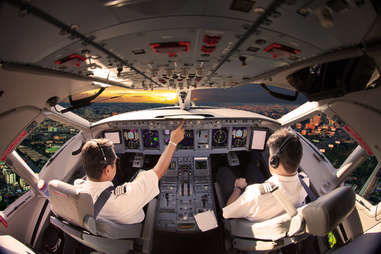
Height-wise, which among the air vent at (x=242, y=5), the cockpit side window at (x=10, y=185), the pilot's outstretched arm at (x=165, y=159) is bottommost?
the cockpit side window at (x=10, y=185)

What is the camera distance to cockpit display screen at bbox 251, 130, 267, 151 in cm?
305

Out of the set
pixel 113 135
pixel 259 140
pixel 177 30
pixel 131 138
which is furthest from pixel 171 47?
pixel 259 140

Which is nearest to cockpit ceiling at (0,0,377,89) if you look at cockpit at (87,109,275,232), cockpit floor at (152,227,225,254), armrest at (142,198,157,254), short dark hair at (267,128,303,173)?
short dark hair at (267,128,303,173)

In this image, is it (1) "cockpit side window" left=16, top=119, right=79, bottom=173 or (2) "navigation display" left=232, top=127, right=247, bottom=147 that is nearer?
(1) "cockpit side window" left=16, top=119, right=79, bottom=173

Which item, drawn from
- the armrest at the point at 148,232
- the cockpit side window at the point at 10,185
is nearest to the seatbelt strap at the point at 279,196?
the armrest at the point at 148,232

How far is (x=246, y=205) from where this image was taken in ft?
4.46

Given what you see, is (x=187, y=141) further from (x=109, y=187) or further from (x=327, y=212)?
(x=327, y=212)

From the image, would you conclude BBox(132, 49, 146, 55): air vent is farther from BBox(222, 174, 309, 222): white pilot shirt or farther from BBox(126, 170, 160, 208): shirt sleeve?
BBox(222, 174, 309, 222): white pilot shirt

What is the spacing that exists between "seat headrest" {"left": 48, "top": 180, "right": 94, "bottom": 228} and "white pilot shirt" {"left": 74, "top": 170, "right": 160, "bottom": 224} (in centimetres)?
12

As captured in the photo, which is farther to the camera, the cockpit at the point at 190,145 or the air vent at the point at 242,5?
the cockpit at the point at 190,145

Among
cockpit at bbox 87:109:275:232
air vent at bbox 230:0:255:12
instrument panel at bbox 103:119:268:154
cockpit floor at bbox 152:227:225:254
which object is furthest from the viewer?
instrument panel at bbox 103:119:268:154

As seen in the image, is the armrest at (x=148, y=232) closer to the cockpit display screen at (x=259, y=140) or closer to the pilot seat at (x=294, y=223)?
the pilot seat at (x=294, y=223)

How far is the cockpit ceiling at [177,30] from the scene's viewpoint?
0.65 meters

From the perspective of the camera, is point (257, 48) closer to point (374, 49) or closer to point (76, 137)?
point (374, 49)
